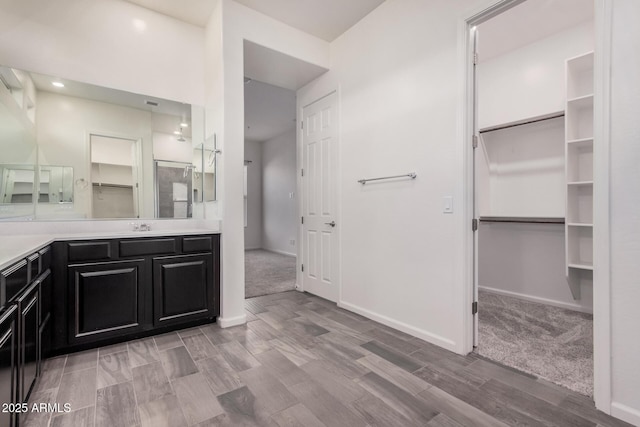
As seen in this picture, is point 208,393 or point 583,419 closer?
point 583,419

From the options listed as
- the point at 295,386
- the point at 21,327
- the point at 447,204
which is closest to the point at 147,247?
the point at 21,327

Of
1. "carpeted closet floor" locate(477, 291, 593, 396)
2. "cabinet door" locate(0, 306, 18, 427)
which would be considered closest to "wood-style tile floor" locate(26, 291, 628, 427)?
"carpeted closet floor" locate(477, 291, 593, 396)

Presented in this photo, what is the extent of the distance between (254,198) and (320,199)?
4661 millimetres

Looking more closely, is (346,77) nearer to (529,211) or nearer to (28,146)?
(529,211)

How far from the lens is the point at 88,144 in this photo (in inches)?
101

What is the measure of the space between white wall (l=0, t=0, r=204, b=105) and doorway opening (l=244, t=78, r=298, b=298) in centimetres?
Answer: 131

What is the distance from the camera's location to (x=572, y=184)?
9.23ft

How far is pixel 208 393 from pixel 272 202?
19.5ft

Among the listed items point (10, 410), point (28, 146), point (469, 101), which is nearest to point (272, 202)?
point (28, 146)

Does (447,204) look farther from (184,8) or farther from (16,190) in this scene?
(16,190)

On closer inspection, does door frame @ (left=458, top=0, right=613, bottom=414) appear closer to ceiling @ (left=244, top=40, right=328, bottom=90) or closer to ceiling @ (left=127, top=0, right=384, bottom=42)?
ceiling @ (left=127, top=0, right=384, bottom=42)

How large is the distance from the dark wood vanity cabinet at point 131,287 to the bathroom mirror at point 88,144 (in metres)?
0.58

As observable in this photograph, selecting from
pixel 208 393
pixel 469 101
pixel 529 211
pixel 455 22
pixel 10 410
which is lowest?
pixel 208 393

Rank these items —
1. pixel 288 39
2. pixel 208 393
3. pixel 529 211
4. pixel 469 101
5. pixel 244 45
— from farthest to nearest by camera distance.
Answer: pixel 529 211, pixel 288 39, pixel 244 45, pixel 469 101, pixel 208 393
